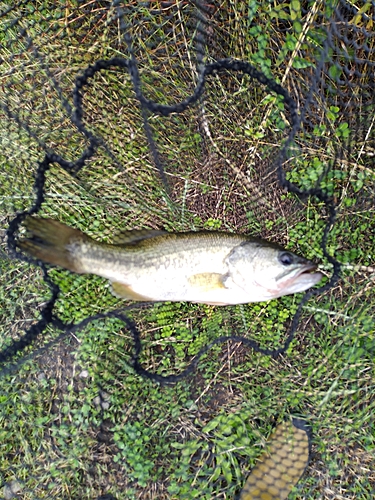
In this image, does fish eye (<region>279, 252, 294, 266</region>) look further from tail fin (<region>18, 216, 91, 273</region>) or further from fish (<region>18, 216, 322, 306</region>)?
tail fin (<region>18, 216, 91, 273</region>)

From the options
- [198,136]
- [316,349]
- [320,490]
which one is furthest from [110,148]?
[320,490]

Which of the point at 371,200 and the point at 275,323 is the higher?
the point at 371,200

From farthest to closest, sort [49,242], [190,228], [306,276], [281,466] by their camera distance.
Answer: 1. [190,228]
2. [281,466]
3. [306,276]
4. [49,242]

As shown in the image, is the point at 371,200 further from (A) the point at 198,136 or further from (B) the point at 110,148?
(B) the point at 110,148

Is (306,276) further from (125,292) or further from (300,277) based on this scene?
(125,292)

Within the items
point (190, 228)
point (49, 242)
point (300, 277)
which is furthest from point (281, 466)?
point (49, 242)

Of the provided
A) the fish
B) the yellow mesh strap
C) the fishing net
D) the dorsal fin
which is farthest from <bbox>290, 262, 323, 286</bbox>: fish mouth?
the yellow mesh strap
